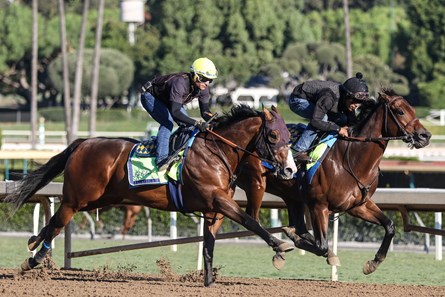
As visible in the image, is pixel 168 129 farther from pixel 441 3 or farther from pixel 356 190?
pixel 441 3

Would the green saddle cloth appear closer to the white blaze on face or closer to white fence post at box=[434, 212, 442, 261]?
the white blaze on face

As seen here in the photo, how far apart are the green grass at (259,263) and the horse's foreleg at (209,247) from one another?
0.58 metres

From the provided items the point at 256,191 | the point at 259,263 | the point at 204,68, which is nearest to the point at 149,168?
the point at 204,68

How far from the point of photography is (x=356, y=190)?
8.61m

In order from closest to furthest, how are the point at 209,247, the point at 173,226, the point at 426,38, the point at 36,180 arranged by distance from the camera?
the point at 209,247 → the point at 36,180 → the point at 173,226 → the point at 426,38

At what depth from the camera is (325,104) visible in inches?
347

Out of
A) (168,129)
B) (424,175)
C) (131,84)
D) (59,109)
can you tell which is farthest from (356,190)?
(131,84)

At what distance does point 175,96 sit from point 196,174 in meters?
0.62

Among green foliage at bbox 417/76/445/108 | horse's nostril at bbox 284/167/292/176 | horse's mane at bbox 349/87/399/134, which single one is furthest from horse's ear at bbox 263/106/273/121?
green foliage at bbox 417/76/445/108

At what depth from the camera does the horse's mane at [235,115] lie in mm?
8266

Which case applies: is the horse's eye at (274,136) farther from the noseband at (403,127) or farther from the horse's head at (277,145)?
the noseband at (403,127)

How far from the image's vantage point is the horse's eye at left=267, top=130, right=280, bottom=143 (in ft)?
26.1

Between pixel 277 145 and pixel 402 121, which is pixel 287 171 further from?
pixel 402 121

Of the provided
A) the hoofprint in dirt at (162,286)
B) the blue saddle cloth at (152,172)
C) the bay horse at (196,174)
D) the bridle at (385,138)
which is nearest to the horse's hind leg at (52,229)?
the bay horse at (196,174)
